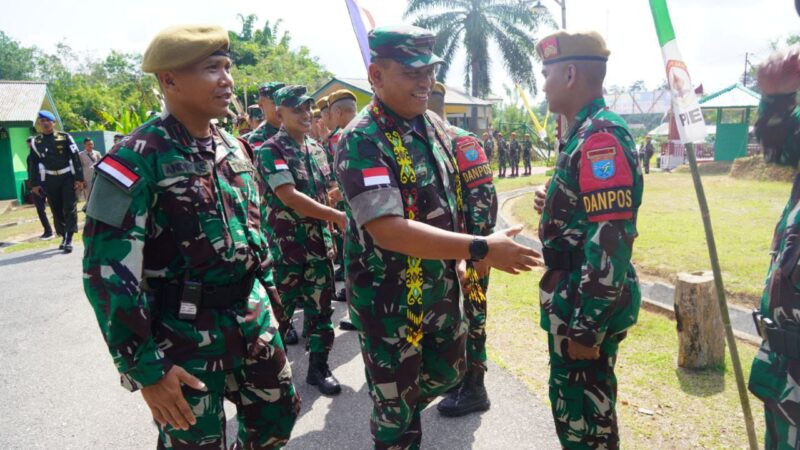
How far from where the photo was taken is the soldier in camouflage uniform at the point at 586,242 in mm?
2152

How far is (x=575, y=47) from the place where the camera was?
2391 mm

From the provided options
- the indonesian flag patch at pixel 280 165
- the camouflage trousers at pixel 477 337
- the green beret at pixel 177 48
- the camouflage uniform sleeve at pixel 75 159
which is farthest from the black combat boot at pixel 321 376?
the camouflage uniform sleeve at pixel 75 159

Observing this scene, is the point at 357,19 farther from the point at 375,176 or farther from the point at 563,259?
the point at 563,259

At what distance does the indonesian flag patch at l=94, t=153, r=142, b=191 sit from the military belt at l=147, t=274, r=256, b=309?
0.41 meters

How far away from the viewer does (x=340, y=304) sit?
609cm

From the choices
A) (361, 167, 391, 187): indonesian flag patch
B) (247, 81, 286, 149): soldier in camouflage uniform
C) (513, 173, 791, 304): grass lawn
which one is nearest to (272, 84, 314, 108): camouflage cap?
(247, 81, 286, 149): soldier in camouflage uniform

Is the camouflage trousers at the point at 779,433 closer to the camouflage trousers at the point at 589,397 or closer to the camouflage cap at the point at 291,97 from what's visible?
the camouflage trousers at the point at 589,397

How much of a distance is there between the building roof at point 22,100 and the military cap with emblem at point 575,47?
22.7 m

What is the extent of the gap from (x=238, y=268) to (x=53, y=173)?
8745 millimetres

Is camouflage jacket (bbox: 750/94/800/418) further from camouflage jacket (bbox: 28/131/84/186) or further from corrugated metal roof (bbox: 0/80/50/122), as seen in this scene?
corrugated metal roof (bbox: 0/80/50/122)

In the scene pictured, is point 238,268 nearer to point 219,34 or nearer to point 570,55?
point 219,34

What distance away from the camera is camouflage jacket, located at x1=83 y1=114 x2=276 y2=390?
184 cm

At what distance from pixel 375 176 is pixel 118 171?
0.97 metres

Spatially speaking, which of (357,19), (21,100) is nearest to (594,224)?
(357,19)
